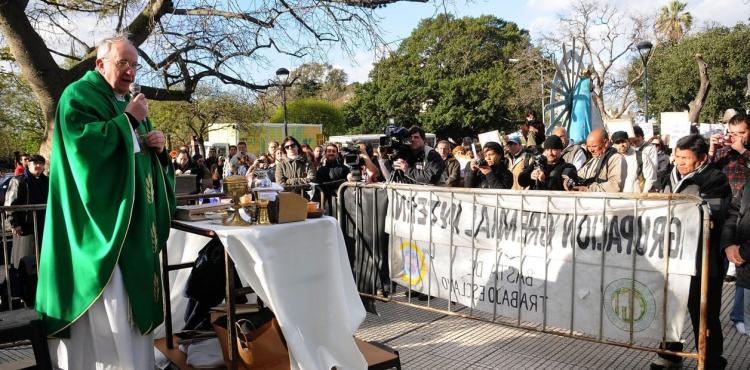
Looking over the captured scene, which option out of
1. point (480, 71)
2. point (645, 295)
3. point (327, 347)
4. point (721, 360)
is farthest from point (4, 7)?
point (480, 71)

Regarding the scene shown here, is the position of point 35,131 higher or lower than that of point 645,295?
higher

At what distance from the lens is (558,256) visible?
13.4 ft

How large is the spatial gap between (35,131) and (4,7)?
32083mm

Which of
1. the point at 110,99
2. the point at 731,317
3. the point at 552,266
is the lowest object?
the point at 731,317

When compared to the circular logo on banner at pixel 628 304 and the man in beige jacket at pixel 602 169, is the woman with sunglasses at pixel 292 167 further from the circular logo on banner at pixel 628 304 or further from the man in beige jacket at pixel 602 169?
the circular logo on banner at pixel 628 304

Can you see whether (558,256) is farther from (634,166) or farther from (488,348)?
(634,166)

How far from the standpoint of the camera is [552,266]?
4121 mm

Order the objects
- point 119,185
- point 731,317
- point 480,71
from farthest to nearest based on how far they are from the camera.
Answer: point 480,71, point 731,317, point 119,185

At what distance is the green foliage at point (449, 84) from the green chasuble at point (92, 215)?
44905mm

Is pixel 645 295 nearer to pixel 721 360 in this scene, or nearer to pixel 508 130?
pixel 721 360

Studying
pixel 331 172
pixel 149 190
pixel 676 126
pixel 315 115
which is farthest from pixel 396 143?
pixel 315 115

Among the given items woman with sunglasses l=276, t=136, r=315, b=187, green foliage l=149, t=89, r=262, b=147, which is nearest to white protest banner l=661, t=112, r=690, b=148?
woman with sunglasses l=276, t=136, r=315, b=187

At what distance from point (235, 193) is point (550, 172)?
3.79m

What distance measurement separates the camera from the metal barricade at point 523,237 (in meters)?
3.60
